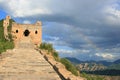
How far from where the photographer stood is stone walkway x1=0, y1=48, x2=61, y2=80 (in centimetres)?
2319

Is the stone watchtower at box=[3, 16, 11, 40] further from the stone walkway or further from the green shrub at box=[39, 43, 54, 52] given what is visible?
the stone walkway

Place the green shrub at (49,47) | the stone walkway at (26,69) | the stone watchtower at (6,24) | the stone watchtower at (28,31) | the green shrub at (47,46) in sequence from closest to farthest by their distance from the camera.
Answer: the stone walkway at (26,69) < the green shrub at (49,47) < the green shrub at (47,46) < the stone watchtower at (28,31) < the stone watchtower at (6,24)

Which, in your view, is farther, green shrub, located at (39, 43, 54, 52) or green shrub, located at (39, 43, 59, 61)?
green shrub, located at (39, 43, 54, 52)

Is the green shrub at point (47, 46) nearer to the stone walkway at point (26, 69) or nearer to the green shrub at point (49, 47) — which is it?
the green shrub at point (49, 47)

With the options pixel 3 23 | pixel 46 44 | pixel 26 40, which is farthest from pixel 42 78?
pixel 3 23

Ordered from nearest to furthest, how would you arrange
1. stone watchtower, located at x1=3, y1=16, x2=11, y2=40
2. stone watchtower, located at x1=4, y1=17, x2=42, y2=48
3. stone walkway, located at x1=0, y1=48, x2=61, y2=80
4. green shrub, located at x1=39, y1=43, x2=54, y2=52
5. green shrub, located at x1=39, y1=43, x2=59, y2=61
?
stone walkway, located at x1=0, y1=48, x2=61, y2=80 < green shrub, located at x1=39, y1=43, x2=59, y2=61 < green shrub, located at x1=39, y1=43, x2=54, y2=52 < stone watchtower, located at x1=4, y1=17, x2=42, y2=48 < stone watchtower, located at x1=3, y1=16, x2=11, y2=40

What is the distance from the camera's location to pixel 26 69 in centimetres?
2570

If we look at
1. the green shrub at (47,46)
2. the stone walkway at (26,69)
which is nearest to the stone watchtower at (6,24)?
the green shrub at (47,46)

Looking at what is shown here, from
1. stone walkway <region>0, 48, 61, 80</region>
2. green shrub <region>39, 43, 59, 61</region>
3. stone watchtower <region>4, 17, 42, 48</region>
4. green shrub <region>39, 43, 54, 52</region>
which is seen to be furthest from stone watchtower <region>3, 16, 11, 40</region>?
stone walkway <region>0, 48, 61, 80</region>

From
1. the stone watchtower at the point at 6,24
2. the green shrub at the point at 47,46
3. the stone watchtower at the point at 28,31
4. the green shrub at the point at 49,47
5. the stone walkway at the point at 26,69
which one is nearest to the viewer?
the stone walkway at the point at 26,69

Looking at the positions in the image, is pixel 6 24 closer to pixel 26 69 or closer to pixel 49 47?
pixel 49 47

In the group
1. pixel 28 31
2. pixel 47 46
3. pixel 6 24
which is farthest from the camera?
pixel 6 24

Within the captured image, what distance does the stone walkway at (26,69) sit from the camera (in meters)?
23.2

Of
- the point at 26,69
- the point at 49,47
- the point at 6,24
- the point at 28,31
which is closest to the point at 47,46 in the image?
the point at 49,47
